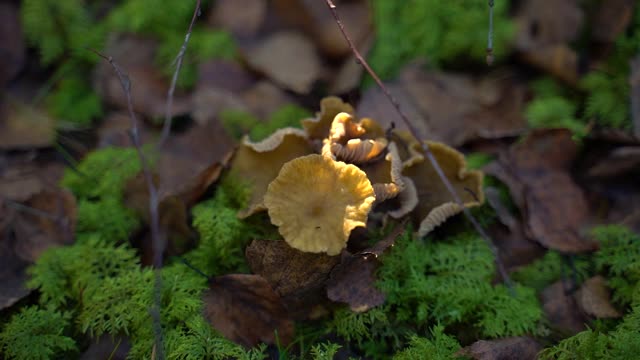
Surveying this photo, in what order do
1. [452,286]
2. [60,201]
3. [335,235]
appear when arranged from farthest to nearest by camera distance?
[60,201] → [452,286] → [335,235]

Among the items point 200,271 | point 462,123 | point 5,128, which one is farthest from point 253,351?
point 5,128

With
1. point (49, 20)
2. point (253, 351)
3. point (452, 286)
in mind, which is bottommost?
point (253, 351)

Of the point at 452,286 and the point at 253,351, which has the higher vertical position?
the point at 452,286

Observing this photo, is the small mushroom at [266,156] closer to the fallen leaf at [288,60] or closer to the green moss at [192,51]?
the fallen leaf at [288,60]

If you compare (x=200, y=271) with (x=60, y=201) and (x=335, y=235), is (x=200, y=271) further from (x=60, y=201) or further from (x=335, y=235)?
(x=60, y=201)

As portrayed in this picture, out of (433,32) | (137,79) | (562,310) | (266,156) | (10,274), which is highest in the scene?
(433,32)

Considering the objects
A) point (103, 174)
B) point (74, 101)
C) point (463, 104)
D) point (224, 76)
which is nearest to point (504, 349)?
point (463, 104)

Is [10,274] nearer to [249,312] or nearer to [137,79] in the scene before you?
[249,312]
